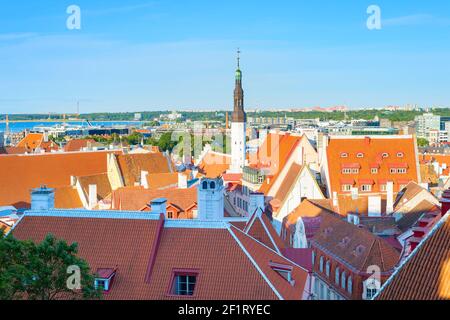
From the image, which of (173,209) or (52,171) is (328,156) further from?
(52,171)

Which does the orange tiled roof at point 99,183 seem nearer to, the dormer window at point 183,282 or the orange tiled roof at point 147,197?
the orange tiled roof at point 147,197

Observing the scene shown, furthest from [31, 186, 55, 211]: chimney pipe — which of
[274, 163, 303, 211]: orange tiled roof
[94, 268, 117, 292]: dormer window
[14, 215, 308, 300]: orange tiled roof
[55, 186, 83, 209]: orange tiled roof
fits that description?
[274, 163, 303, 211]: orange tiled roof

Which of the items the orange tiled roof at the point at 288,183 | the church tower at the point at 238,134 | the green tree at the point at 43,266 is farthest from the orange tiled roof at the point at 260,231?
the church tower at the point at 238,134

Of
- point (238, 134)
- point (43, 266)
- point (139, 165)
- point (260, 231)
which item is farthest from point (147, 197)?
point (238, 134)

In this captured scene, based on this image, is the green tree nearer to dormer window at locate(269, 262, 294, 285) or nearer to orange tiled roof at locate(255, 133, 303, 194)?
dormer window at locate(269, 262, 294, 285)

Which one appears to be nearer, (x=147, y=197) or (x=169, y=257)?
(x=169, y=257)

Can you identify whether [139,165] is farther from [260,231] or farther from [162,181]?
[260,231]

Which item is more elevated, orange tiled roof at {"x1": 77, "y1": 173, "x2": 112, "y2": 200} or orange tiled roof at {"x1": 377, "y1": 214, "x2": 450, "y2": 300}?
orange tiled roof at {"x1": 377, "y1": 214, "x2": 450, "y2": 300}
